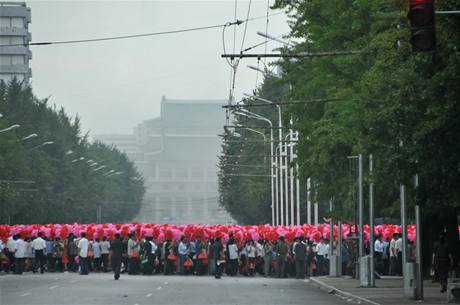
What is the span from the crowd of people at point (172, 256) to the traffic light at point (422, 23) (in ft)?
133

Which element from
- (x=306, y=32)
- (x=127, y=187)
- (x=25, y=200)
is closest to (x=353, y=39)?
(x=306, y=32)

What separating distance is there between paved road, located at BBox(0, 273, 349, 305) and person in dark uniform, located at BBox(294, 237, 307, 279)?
10418mm

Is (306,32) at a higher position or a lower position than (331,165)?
higher

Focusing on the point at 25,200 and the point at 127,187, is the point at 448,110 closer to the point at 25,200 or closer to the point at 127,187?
the point at 25,200

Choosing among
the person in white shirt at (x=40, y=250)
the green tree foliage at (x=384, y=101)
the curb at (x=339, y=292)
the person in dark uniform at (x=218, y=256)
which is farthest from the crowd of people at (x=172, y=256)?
the green tree foliage at (x=384, y=101)

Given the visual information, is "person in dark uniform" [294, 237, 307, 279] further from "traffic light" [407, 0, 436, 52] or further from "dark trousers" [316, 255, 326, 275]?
"traffic light" [407, 0, 436, 52]

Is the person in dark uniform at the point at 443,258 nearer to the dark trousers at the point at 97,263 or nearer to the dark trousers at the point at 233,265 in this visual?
the dark trousers at the point at 233,265

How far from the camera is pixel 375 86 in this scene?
34.7 m

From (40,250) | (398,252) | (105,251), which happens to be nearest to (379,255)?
(398,252)

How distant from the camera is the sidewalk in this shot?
34.6 metres

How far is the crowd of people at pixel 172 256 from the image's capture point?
59.7 m

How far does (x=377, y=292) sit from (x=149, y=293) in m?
6.31

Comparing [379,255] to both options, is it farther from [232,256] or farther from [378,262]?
[232,256]

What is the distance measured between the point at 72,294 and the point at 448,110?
12733 mm
